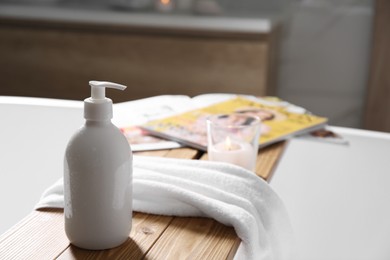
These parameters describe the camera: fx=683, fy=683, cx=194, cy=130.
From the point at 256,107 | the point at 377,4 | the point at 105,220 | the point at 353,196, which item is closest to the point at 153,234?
the point at 105,220

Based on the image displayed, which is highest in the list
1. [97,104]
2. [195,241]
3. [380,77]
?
[97,104]

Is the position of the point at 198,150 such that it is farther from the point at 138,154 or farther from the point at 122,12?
the point at 122,12

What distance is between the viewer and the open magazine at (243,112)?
1213mm

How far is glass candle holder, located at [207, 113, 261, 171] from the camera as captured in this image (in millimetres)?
1063

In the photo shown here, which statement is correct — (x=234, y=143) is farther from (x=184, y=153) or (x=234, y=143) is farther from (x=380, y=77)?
(x=380, y=77)

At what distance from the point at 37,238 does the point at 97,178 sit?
0.39 feet

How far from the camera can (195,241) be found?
0.83 metres

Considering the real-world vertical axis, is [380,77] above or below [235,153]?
below

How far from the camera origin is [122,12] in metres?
2.85

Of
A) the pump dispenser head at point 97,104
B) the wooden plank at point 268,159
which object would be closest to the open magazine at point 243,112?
the wooden plank at point 268,159

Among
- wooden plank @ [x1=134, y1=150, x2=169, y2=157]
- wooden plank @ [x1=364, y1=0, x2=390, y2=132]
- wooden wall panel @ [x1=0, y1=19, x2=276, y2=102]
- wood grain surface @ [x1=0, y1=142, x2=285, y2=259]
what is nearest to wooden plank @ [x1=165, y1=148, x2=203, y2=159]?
wooden plank @ [x1=134, y1=150, x2=169, y2=157]

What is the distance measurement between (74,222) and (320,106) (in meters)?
2.21

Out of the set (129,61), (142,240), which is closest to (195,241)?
(142,240)

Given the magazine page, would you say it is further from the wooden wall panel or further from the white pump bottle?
the wooden wall panel
